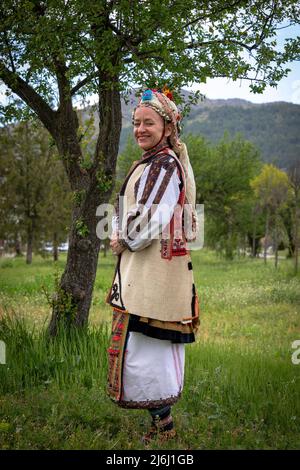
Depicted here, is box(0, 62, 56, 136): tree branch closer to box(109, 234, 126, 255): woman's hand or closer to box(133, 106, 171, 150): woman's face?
box(133, 106, 171, 150): woman's face

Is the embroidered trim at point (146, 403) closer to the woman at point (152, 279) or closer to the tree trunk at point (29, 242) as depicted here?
the woman at point (152, 279)

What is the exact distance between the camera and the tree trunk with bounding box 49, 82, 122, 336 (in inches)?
231

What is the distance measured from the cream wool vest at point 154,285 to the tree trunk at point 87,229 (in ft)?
8.05

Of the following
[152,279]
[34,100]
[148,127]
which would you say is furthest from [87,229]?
[152,279]

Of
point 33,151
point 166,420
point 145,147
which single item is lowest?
point 166,420

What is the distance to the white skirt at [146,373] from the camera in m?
3.34

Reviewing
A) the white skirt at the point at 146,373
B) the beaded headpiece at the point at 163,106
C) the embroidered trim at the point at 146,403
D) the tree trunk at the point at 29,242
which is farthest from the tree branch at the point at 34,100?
the tree trunk at the point at 29,242

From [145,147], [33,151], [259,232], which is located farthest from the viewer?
[259,232]

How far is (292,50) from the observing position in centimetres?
597

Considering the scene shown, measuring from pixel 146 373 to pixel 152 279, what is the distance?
653 millimetres
